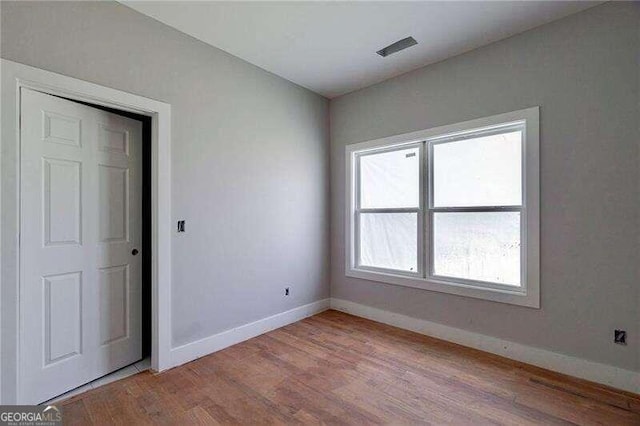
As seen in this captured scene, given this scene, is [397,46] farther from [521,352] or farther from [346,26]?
[521,352]

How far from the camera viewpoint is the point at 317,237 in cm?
398

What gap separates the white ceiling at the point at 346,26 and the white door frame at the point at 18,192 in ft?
2.53

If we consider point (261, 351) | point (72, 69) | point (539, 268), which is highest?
point (72, 69)

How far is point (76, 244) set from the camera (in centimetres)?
219

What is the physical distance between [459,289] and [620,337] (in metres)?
1.15

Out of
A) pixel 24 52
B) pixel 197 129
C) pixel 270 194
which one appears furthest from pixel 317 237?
pixel 24 52

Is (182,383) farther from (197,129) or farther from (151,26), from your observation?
(151,26)

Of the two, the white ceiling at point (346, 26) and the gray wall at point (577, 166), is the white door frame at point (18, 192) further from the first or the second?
the gray wall at point (577, 166)

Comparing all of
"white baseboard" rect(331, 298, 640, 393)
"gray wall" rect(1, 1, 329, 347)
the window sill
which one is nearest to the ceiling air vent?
"gray wall" rect(1, 1, 329, 347)

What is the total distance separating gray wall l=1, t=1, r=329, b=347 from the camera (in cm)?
207

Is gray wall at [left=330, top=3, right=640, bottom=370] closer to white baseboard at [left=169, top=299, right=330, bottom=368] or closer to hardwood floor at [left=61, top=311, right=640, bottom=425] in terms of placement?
hardwood floor at [left=61, top=311, right=640, bottom=425]

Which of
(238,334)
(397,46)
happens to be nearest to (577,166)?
(397,46)

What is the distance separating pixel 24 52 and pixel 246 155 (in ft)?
5.60

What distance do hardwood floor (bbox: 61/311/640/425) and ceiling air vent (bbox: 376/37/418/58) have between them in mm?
2880
